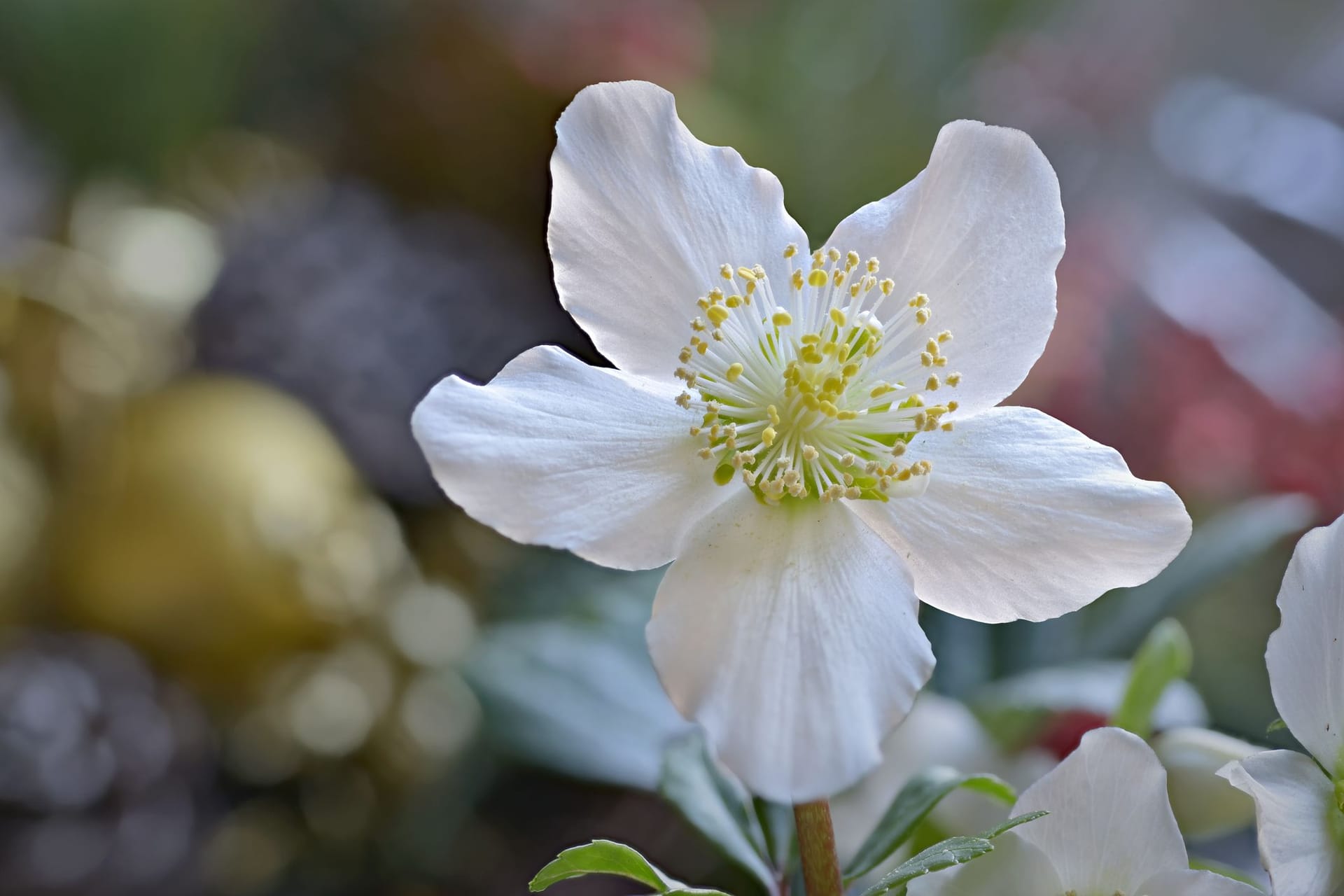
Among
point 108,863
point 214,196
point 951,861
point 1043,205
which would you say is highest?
point 1043,205

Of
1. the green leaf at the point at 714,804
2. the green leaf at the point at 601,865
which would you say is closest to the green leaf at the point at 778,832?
the green leaf at the point at 714,804

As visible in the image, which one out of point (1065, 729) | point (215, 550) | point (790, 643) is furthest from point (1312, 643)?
point (215, 550)

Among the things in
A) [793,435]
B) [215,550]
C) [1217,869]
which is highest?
[793,435]

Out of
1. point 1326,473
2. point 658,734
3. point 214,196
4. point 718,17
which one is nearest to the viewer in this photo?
point 658,734

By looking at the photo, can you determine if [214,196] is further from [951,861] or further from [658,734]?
[951,861]

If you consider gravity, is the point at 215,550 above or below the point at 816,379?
below

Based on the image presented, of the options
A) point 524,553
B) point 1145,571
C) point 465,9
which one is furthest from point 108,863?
point 465,9

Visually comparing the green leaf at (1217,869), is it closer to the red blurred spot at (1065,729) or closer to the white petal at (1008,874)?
the white petal at (1008,874)

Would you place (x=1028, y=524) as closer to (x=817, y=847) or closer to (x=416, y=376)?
(x=817, y=847)
